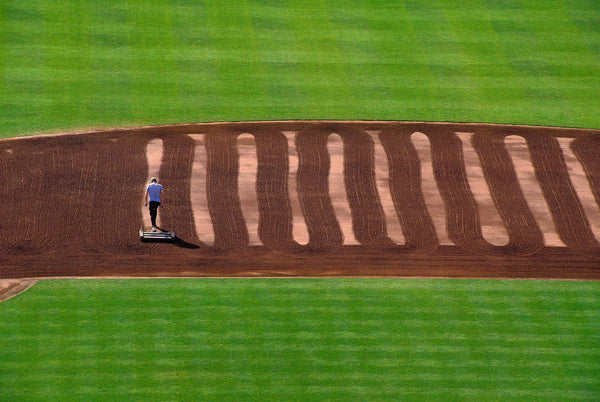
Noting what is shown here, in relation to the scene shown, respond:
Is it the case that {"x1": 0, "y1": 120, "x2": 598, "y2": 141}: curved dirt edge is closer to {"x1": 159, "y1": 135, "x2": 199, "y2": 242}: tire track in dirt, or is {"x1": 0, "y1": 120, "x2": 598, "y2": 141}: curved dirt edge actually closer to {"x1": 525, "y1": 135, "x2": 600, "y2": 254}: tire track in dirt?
{"x1": 159, "y1": 135, "x2": 199, "y2": 242}: tire track in dirt

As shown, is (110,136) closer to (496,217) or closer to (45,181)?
(45,181)

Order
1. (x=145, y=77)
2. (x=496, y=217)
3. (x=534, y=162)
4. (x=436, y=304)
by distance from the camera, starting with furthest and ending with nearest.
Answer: (x=145, y=77)
(x=534, y=162)
(x=496, y=217)
(x=436, y=304)

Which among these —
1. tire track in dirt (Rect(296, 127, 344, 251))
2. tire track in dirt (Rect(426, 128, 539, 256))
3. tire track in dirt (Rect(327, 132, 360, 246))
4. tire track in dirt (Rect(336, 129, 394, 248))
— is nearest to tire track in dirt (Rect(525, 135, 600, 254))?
tire track in dirt (Rect(426, 128, 539, 256))

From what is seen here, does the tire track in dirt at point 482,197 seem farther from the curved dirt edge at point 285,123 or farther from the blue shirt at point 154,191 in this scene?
the blue shirt at point 154,191

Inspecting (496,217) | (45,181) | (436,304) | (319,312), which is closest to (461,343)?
(436,304)

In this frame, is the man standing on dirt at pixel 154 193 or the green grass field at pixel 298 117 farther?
the man standing on dirt at pixel 154 193

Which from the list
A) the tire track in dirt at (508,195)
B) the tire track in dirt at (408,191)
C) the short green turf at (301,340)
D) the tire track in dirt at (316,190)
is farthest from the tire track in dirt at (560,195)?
the tire track in dirt at (316,190)
